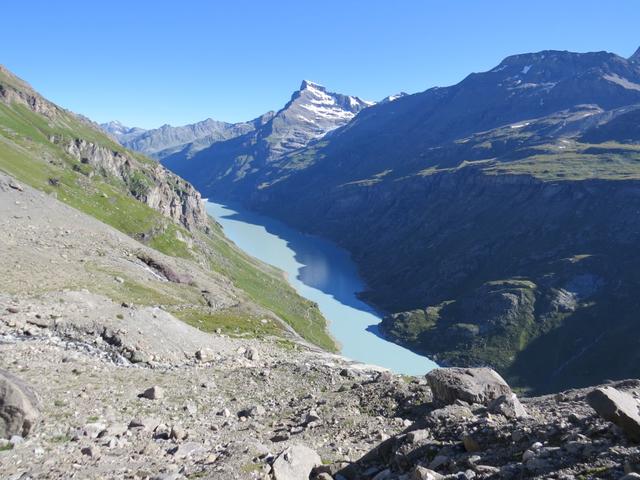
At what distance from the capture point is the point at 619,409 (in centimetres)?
1234

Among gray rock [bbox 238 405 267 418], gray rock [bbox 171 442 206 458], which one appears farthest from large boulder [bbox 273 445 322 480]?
gray rock [bbox 238 405 267 418]

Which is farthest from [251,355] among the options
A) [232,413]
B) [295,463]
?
[295,463]

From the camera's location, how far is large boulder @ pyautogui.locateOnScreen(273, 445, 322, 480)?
15203 mm

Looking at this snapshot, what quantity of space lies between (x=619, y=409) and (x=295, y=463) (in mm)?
9892

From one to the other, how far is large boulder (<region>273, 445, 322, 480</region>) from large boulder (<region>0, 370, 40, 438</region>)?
32.7ft

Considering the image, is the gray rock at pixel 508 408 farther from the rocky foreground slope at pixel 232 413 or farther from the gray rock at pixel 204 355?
the gray rock at pixel 204 355

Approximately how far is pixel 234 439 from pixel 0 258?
32.1 meters

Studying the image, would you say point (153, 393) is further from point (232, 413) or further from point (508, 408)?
point (508, 408)

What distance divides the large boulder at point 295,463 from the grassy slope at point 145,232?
2978 cm

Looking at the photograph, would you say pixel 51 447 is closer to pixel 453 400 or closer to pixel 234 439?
pixel 234 439

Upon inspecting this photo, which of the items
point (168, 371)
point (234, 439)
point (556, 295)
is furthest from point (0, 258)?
point (556, 295)

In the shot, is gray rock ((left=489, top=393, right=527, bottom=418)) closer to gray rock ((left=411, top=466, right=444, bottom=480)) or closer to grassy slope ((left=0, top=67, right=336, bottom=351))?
gray rock ((left=411, top=466, right=444, bottom=480))

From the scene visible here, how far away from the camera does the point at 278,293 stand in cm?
17362

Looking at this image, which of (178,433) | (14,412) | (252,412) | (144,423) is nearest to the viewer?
(14,412)
